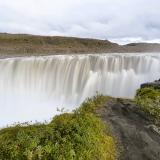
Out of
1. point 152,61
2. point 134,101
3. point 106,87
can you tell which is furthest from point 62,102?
point 134,101

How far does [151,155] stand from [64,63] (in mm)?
35572

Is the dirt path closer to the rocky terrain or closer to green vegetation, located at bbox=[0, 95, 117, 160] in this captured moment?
the rocky terrain

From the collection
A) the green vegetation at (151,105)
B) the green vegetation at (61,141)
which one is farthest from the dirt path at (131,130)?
the green vegetation at (61,141)

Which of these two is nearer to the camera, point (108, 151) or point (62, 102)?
point (108, 151)

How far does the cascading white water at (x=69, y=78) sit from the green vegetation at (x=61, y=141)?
2846 centimetres

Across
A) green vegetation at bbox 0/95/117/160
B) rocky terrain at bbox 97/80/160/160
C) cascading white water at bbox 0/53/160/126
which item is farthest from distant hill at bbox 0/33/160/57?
green vegetation at bbox 0/95/117/160

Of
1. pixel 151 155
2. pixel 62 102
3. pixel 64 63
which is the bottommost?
pixel 62 102

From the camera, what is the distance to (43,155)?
25.4ft

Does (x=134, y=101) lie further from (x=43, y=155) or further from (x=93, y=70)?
(x=93, y=70)

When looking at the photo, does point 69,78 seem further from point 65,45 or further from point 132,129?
point 65,45

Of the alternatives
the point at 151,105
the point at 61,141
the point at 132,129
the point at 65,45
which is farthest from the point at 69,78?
the point at 65,45

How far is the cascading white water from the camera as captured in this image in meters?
40.3

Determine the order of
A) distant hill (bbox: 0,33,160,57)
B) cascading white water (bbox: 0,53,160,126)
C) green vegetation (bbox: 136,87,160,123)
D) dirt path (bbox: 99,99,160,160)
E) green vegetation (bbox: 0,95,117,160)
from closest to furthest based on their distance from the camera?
green vegetation (bbox: 0,95,117,160)
dirt path (bbox: 99,99,160,160)
green vegetation (bbox: 136,87,160,123)
cascading white water (bbox: 0,53,160,126)
distant hill (bbox: 0,33,160,57)

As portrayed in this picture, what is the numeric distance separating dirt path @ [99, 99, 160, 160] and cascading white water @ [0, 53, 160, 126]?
2635cm
